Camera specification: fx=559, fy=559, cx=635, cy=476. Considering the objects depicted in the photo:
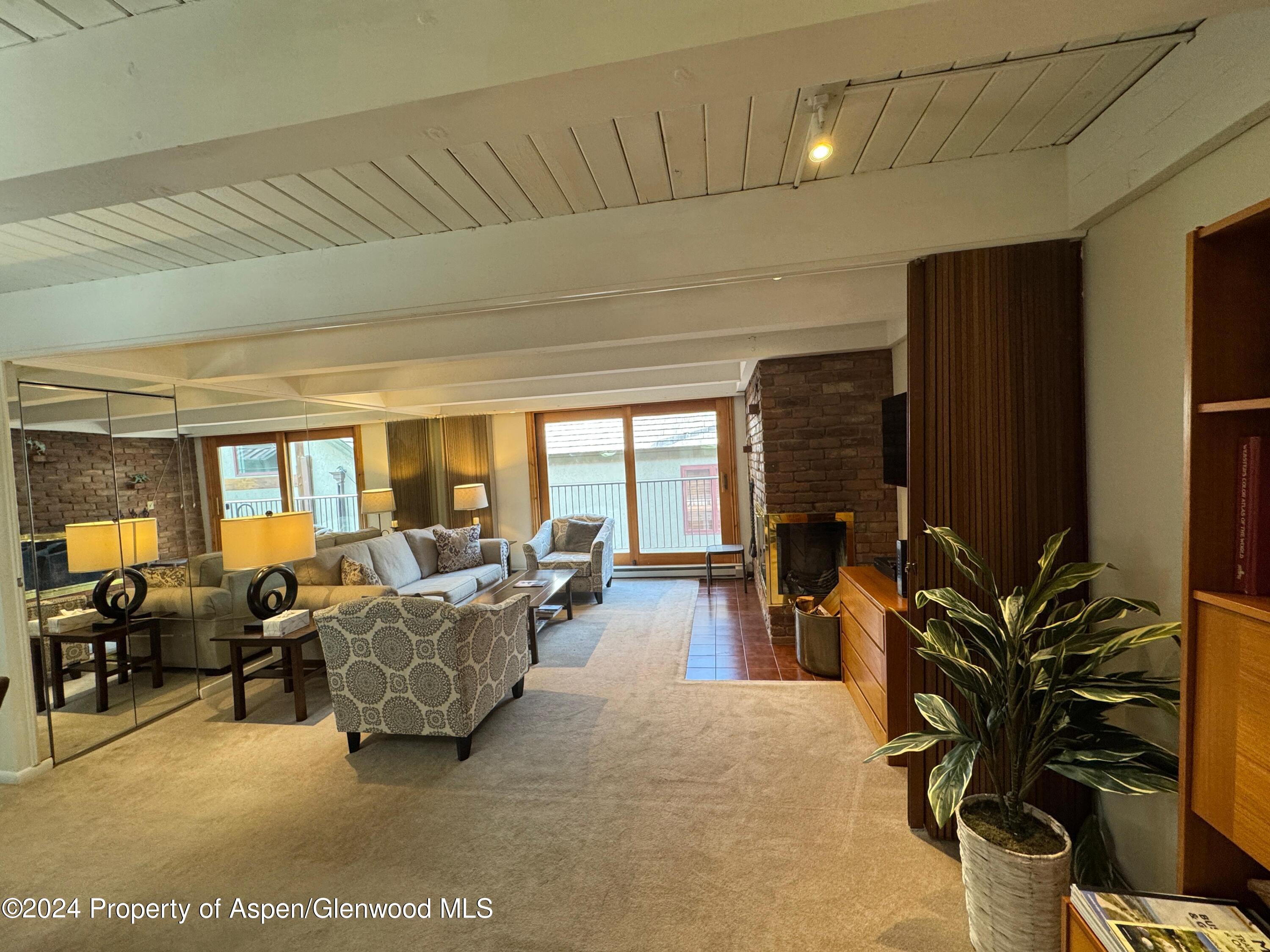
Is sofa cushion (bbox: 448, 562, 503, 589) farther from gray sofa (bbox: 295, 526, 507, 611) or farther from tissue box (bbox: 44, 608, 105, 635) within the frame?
tissue box (bbox: 44, 608, 105, 635)

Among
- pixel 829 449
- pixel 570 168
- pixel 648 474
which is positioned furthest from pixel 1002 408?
pixel 648 474

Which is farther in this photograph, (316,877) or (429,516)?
(429,516)

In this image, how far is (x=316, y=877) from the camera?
2.02 meters

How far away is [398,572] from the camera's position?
16.9 feet

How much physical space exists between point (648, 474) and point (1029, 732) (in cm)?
563

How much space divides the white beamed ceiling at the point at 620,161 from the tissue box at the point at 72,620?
5.99 ft

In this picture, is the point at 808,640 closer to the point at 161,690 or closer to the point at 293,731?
the point at 293,731

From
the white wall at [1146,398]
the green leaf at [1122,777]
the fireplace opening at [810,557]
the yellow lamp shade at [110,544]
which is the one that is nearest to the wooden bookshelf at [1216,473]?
the green leaf at [1122,777]

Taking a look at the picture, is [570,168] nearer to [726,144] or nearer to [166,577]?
[726,144]

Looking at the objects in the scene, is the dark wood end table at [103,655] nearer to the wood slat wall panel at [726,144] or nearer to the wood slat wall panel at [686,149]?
the wood slat wall panel at [686,149]

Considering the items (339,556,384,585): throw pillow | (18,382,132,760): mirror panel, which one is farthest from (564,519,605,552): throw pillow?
(18,382,132,760): mirror panel

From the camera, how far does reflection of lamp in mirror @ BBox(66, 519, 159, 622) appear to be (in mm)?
3082

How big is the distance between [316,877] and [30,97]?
2.45 metres

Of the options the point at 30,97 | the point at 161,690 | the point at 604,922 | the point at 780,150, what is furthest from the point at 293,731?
the point at 780,150
